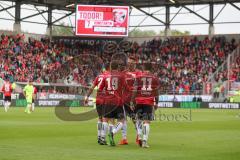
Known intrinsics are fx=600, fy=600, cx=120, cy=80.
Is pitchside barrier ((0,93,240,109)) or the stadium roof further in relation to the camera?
the stadium roof

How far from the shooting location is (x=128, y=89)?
17188 mm

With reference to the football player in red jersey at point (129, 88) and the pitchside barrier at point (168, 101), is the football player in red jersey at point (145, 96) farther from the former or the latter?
the pitchside barrier at point (168, 101)

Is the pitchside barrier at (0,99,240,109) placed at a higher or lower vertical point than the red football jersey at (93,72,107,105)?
lower

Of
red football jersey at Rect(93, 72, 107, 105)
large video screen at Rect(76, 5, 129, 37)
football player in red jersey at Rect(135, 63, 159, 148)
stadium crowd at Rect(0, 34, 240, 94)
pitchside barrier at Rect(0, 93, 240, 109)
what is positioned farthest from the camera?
large video screen at Rect(76, 5, 129, 37)

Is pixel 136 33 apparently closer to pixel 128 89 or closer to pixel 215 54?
pixel 215 54

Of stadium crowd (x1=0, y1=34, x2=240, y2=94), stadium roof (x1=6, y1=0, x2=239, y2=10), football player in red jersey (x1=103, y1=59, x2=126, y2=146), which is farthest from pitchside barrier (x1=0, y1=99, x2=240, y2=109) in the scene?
football player in red jersey (x1=103, y1=59, x2=126, y2=146)

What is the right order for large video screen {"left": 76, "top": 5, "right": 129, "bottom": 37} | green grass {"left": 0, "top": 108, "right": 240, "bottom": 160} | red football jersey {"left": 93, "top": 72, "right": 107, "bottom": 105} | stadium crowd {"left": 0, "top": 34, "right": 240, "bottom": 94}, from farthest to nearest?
large video screen {"left": 76, "top": 5, "right": 129, "bottom": 37} → stadium crowd {"left": 0, "top": 34, "right": 240, "bottom": 94} → red football jersey {"left": 93, "top": 72, "right": 107, "bottom": 105} → green grass {"left": 0, "top": 108, "right": 240, "bottom": 160}

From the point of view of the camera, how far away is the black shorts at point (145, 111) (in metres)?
17.0

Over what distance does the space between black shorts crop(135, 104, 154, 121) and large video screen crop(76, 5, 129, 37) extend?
136ft

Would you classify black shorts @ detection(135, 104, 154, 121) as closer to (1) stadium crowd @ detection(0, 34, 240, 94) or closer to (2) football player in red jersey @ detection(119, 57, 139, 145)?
(2) football player in red jersey @ detection(119, 57, 139, 145)

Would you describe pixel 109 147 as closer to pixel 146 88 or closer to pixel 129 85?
pixel 129 85

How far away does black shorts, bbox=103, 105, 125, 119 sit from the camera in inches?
664

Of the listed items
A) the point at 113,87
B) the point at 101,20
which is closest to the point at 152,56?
the point at 101,20

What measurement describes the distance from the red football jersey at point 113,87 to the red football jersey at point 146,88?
0.53m
